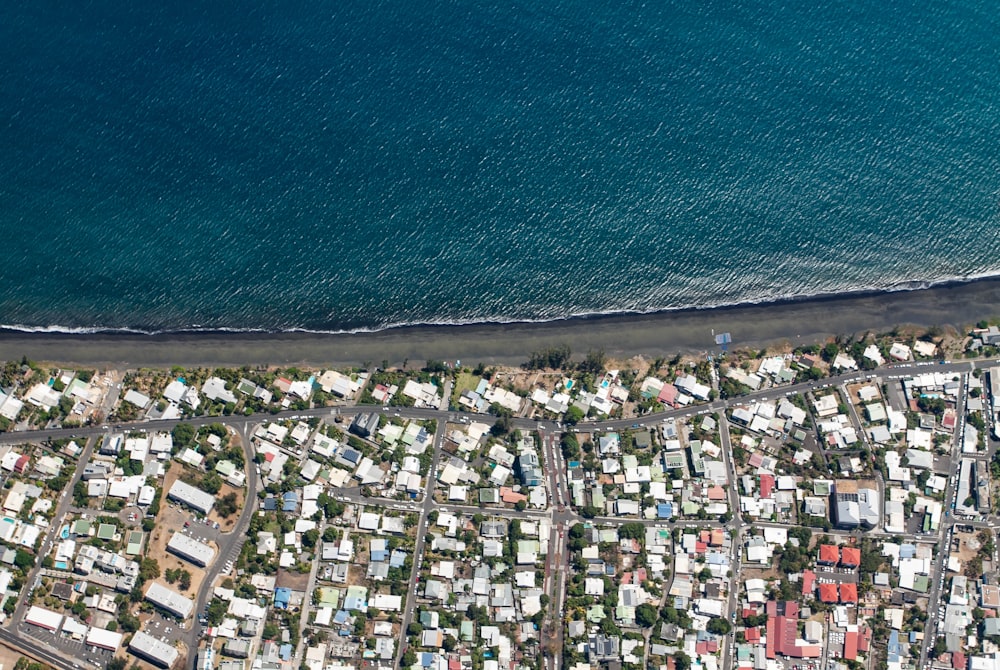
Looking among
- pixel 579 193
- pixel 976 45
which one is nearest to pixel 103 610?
pixel 579 193

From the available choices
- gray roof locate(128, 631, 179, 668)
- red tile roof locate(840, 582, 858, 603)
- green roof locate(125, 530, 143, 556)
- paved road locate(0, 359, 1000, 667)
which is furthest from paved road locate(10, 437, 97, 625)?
red tile roof locate(840, 582, 858, 603)

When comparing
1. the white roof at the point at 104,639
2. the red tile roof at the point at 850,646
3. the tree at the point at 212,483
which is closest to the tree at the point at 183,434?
the tree at the point at 212,483

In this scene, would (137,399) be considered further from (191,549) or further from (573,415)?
(573,415)

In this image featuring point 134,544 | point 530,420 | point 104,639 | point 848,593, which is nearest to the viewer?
point 104,639

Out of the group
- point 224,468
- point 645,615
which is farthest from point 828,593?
point 224,468

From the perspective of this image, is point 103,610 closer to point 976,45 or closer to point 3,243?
point 3,243

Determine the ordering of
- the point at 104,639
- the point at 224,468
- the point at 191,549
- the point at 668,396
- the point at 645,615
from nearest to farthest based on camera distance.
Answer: the point at 104,639 < the point at 645,615 < the point at 191,549 < the point at 224,468 < the point at 668,396

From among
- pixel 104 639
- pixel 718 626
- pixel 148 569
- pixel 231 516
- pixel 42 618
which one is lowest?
pixel 104 639
